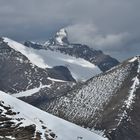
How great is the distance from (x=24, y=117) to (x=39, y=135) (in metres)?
13.4

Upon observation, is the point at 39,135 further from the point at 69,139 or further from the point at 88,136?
the point at 88,136

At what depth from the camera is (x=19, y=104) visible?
18688 cm

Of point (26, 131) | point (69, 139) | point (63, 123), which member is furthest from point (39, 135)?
point (63, 123)

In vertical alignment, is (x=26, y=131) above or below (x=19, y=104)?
below

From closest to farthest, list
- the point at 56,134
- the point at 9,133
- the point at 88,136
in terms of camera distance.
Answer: the point at 9,133 < the point at 56,134 < the point at 88,136

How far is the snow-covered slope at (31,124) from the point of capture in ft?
532

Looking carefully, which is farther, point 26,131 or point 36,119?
point 36,119

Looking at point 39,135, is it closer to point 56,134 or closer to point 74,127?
point 56,134

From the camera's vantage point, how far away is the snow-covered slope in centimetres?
16225

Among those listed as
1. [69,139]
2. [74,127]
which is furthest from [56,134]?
[74,127]

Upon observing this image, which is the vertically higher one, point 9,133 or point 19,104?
point 19,104

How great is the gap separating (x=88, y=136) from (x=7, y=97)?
97.5ft

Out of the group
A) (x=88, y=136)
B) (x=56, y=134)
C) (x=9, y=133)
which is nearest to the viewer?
(x=9, y=133)

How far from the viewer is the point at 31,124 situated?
167m
